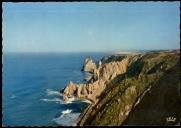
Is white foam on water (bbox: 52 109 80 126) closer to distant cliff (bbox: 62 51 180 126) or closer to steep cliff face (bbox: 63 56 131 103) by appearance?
distant cliff (bbox: 62 51 180 126)

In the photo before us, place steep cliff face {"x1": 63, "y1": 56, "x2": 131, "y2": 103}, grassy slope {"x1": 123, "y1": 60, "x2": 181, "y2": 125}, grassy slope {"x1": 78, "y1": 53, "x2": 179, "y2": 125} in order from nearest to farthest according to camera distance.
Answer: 1. grassy slope {"x1": 123, "y1": 60, "x2": 181, "y2": 125}
2. grassy slope {"x1": 78, "y1": 53, "x2": 179, "y2": 125}
3. steep cliff face {"x1": 63, "y1": 56, "x2": 131, "y2": 103}

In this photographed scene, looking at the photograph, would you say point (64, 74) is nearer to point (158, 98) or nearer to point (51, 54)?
point (51, 54)

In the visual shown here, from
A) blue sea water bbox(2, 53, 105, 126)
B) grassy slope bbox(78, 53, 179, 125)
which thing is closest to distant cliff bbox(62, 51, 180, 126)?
grassy slope bbox(78, 53, 179, 125)

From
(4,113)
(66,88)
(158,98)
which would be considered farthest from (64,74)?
(158,98)

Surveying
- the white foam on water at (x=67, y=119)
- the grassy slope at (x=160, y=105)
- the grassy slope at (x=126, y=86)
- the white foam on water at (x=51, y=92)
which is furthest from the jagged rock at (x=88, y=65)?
the grassy slope at (x=160, y=105)

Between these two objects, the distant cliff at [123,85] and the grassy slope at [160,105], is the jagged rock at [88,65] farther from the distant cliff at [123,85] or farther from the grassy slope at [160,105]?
the grassy slope at [160,105]

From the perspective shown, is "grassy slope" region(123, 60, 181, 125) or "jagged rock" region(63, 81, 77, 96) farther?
"jagged rock" region(63, 81, 77, 96)

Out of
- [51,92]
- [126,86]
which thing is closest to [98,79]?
[126,86]

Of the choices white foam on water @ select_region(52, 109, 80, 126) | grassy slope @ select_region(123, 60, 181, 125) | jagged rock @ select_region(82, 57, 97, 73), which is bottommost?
white foam on water @ select_region(52, 109, 80, 126)
